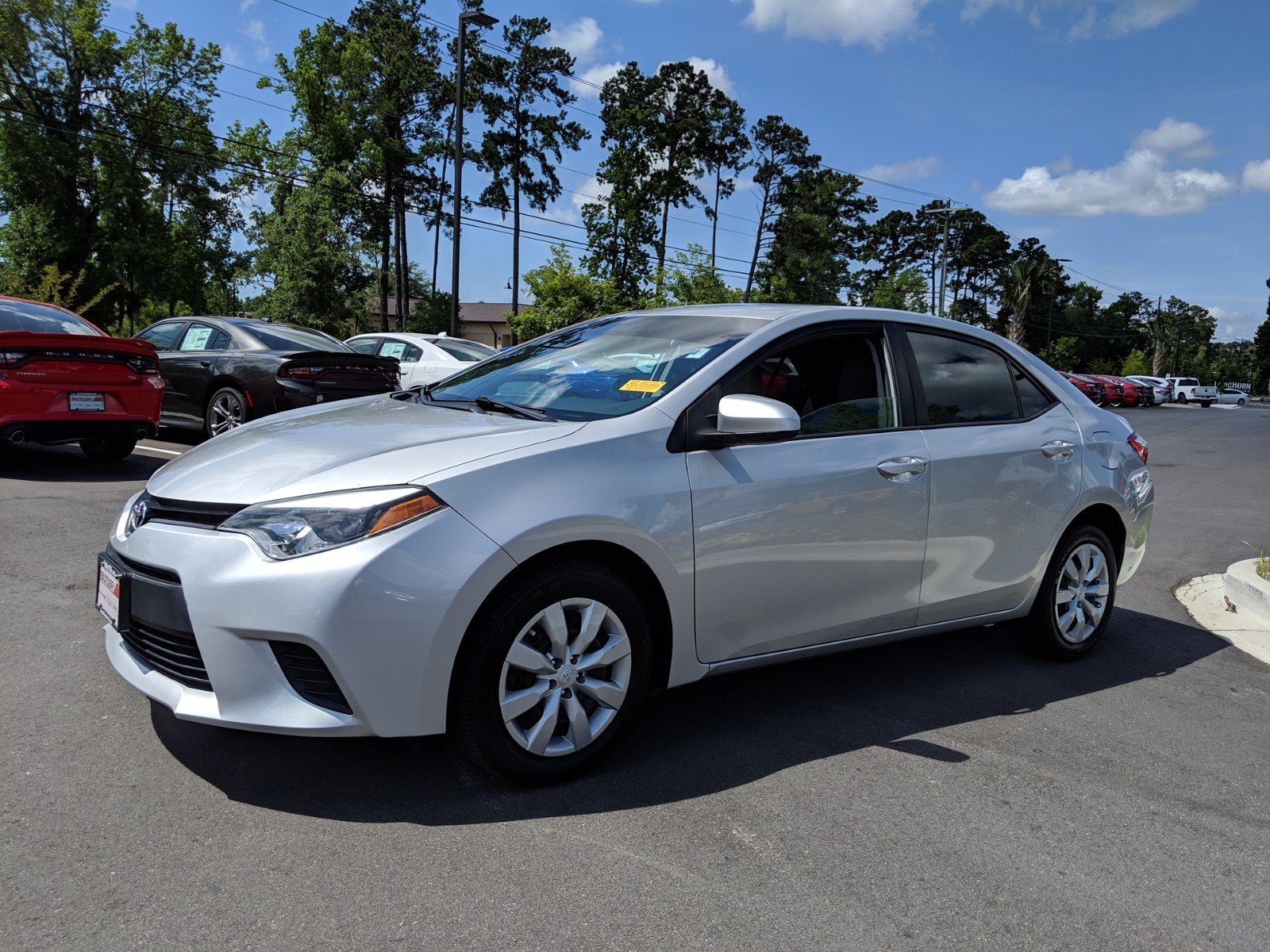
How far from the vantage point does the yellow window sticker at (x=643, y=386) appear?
144 inches

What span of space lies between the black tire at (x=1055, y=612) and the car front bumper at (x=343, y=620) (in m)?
2.95

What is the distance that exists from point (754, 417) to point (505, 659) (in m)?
1.15

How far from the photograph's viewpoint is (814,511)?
147 inches

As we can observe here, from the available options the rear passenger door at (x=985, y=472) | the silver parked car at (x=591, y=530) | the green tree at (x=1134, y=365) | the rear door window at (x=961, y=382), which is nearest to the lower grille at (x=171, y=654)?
the silver parked car at (x=591, y=530)

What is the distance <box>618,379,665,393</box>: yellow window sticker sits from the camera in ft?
12.0

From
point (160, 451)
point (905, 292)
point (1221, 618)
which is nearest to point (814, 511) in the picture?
point (1221, 618)

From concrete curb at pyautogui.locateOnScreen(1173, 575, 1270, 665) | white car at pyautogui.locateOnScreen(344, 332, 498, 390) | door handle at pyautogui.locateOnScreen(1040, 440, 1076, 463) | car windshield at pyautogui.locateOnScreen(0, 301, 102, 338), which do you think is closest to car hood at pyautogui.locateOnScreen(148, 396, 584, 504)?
door handle at pyautogui.locateOnScreen(1040, 440, 1076, 463)

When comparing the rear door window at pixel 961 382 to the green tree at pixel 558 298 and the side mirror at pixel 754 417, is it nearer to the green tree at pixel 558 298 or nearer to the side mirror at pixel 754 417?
the side mirror at pixel 754 417

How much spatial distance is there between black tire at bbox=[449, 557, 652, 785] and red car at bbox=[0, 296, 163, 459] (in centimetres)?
675

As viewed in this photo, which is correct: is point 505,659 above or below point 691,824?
above

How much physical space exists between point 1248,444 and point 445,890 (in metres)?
25.7

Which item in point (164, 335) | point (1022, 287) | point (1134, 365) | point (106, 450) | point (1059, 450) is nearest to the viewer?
point (1059, 450)

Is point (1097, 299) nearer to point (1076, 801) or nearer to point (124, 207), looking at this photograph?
point (124, 207)

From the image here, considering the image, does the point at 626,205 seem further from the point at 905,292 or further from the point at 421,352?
the point at 421,352
